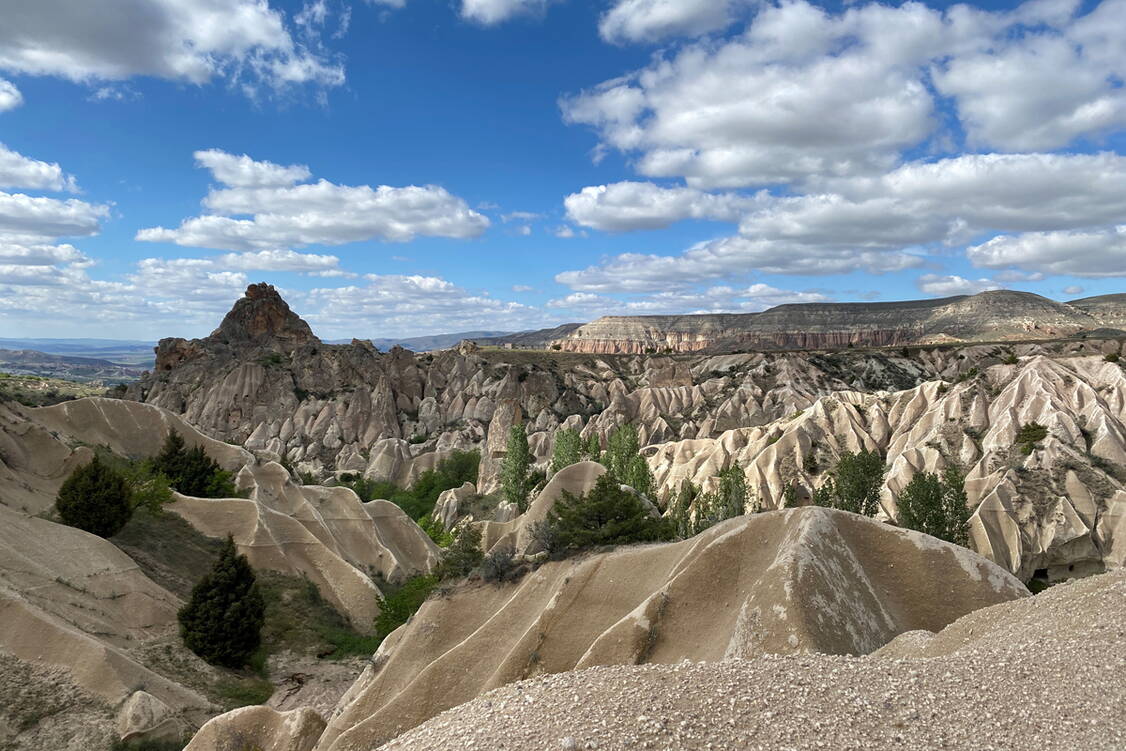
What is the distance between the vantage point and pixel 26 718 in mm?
17766

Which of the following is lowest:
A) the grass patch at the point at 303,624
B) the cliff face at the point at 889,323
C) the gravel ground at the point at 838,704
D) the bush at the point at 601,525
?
the grass patch at the point at 303,624

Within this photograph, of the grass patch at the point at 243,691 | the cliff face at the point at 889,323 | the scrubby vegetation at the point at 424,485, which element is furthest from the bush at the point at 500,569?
the cliff face at the point at 889,323

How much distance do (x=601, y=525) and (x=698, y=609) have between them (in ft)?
21.7

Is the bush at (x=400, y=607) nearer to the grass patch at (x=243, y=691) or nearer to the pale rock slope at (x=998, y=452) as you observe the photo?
the grass patch at (x=243, y=691)

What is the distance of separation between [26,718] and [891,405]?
61374 mm

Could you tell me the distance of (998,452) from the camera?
148 ft

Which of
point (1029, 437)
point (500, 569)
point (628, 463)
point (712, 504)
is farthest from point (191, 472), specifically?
point (1029, 437)

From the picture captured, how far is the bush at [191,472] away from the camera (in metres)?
38.7

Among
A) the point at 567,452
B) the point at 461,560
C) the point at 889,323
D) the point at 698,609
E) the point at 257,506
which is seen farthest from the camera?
the point at 889,323

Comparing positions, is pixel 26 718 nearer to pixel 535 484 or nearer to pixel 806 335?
pixel 535 484

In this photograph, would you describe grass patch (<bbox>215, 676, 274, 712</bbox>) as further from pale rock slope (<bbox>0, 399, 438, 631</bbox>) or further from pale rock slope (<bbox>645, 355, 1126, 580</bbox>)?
pale rock slope (<bbox>645, 355, 1126, 580</bbox>)

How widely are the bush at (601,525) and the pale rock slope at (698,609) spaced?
1.47 m

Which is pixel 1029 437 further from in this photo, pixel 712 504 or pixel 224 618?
pixel 224 618

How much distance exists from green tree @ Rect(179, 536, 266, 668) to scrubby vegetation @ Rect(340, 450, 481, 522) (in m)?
33.8
